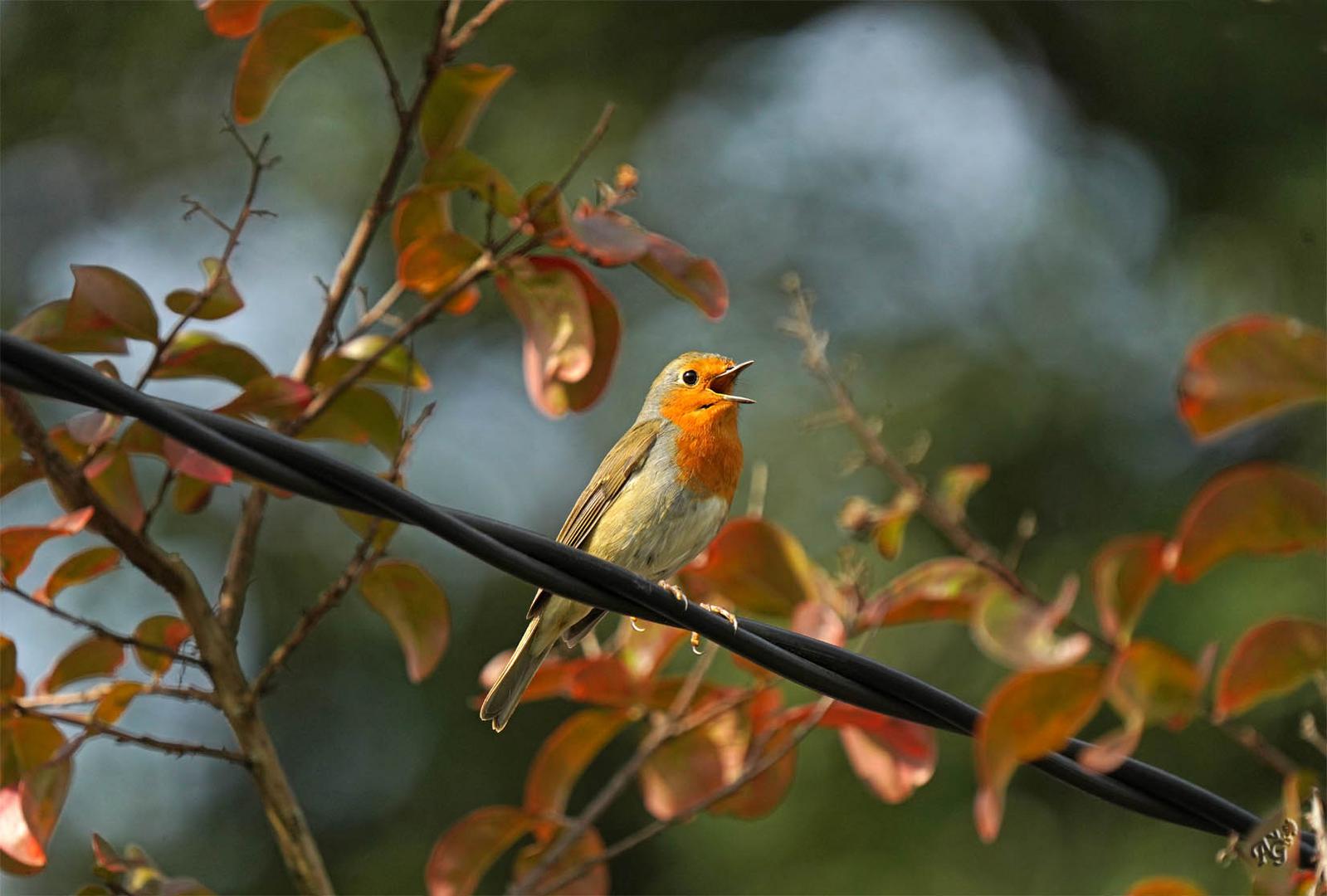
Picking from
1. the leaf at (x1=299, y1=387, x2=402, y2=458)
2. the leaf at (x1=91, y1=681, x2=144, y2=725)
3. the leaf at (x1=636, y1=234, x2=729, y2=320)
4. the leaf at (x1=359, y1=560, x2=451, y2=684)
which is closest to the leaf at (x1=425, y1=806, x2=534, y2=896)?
the leaf at (x1=359, y1=560, x2=451, y2=684)

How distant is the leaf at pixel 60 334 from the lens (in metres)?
2.71

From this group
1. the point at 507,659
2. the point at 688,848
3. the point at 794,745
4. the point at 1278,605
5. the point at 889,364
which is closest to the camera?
the point at 794,745

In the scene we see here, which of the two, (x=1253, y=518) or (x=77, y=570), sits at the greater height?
(x=1253, y=518)

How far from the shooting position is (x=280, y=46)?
3.09m

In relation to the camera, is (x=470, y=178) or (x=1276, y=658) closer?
(x=1276, y=658)

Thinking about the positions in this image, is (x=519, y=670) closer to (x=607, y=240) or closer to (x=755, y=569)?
(x=755, y=569)

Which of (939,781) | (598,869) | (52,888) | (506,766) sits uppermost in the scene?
(598,869)

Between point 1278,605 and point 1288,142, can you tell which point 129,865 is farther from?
point 1288,142

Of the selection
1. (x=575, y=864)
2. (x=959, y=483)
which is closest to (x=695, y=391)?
(x=959, y=483)

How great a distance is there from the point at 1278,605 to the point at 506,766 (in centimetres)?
388

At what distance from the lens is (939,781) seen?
20.3ft

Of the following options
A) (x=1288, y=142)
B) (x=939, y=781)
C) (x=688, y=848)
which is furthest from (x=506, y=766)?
(x=1288, y=142)

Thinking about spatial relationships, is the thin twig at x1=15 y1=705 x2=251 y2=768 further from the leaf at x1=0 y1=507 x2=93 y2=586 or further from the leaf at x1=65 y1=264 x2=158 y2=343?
the leaf at x1=65 y1=264 x2=158 y2=343

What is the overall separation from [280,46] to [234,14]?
130 millimetres
